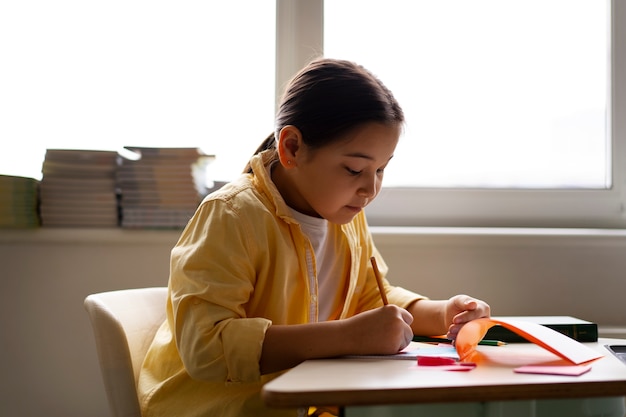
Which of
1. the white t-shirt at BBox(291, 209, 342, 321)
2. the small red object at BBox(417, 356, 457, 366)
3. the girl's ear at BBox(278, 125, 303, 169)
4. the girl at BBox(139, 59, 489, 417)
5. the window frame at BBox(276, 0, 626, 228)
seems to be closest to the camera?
the small red object at BBox(417, 356, 457, 366)

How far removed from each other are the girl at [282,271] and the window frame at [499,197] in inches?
27.8

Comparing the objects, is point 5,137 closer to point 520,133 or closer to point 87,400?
point 87,400

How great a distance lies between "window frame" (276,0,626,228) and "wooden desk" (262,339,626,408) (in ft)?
3.93

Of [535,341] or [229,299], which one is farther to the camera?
[229,299]

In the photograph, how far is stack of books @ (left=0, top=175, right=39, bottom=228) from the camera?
6.15 ft

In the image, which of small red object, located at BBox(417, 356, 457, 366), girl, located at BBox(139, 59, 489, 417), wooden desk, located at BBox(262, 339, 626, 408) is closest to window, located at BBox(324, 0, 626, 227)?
girl, located at BBox(139, 59, 489, 417)

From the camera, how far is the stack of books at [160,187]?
1.90 m

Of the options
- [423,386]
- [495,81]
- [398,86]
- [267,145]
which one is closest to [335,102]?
[267,145]

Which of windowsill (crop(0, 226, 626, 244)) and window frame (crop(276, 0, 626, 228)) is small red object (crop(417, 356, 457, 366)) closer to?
windowsill (crop(0, 226, 626, 244))

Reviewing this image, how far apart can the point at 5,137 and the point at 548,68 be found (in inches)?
64.2

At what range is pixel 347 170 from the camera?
4.13 feet

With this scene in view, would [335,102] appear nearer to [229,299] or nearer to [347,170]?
[347,170]

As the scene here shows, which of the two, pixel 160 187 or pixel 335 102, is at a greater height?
pixel 335 102

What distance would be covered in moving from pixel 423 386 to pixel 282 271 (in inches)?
19.8
